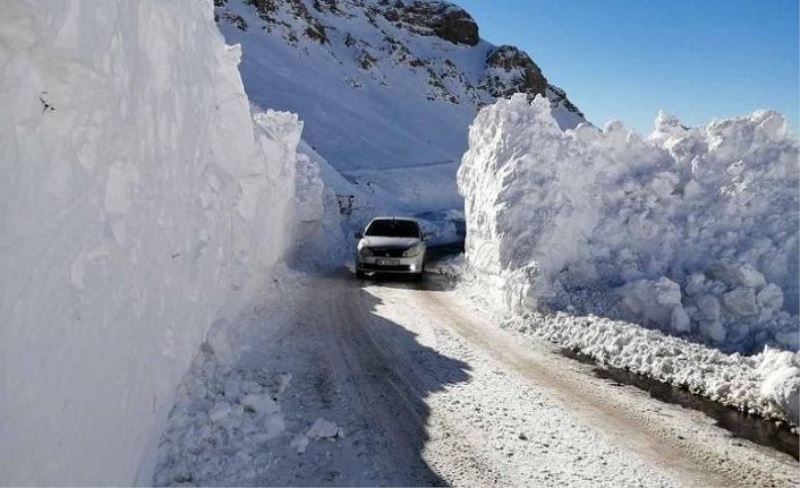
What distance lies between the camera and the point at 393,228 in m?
14.9

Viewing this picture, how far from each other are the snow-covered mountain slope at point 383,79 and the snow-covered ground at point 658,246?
28005 millimetres

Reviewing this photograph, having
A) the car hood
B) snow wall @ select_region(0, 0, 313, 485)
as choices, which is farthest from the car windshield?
snow wall @ select_region(0, 0, 313, 485)

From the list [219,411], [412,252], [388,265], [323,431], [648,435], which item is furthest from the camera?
[412,252]

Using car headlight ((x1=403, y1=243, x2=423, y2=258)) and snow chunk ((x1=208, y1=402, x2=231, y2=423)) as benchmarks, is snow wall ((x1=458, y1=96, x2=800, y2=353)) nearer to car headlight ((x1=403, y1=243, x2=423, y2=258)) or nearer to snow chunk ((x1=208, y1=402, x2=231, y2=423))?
car headlight ((x1=403, y1=243, x2=423, y2=258))

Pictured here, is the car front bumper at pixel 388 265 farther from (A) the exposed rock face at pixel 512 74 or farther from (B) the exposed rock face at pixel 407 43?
(A) the exposed rock face at pixel 512 74

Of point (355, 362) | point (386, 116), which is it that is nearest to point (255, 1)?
point (386, 116)

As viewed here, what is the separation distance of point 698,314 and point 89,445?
8165 millimetres

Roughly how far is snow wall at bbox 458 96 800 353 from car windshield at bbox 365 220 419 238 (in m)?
2.39

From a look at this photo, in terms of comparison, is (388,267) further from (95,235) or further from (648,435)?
(95,235)

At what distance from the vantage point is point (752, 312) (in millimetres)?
7844

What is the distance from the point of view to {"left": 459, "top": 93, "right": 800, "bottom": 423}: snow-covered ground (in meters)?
7.24

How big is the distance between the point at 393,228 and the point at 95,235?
11723mm

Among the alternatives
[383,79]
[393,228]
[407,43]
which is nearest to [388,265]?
[393,228]

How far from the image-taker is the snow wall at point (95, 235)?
247cm
